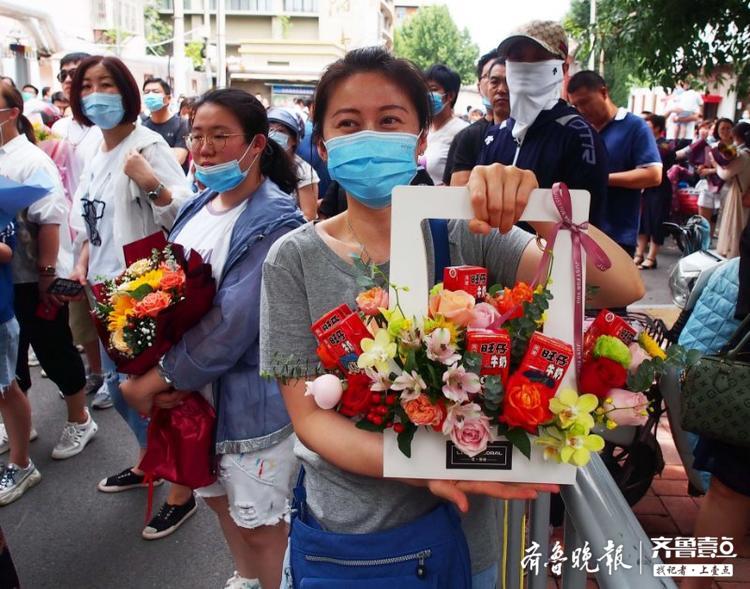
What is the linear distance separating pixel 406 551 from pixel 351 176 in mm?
841

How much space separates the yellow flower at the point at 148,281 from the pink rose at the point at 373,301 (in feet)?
4.24

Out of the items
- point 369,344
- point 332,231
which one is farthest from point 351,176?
point 369,344

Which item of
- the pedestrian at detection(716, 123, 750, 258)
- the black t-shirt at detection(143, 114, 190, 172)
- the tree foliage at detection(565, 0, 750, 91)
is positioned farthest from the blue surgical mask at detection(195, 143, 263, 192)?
the pedestrian at detection(716, 123, 750, 258)

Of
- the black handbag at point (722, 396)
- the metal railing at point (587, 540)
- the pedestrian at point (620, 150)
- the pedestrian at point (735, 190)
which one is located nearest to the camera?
the metal railing at point (587, 540)

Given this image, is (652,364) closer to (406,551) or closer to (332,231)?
(406,551)

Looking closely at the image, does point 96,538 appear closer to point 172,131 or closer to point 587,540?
point 587,540

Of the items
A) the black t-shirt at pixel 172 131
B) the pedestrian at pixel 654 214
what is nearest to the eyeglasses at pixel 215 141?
the black t-shirt at pixel 172 131

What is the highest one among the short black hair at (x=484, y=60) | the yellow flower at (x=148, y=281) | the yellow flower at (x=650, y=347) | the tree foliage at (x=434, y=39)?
the tree foliage at (x=434, y=39)

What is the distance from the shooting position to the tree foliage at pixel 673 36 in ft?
16.5

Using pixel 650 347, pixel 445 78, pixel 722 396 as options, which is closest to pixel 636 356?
pixel 650 347

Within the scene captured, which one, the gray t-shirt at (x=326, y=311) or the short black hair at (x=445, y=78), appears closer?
the gray t-shirt at (x=326, y=311)

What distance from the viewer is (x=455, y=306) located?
1.12m

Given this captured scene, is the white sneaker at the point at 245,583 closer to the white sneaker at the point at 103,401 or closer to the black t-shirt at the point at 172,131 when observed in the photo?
the white sneaker at the point at 103,401

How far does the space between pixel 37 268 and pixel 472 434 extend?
3419 mm
